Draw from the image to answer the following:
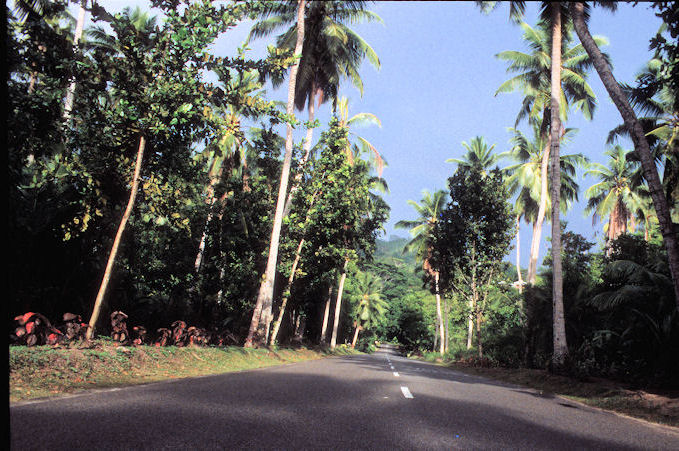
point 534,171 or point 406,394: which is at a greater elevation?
point 534,171

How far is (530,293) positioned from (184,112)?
695 inches

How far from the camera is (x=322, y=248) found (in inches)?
826

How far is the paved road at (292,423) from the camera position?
329 cm

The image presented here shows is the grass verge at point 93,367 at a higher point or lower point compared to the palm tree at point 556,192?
lower

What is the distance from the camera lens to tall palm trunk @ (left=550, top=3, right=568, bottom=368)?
13.8 meters

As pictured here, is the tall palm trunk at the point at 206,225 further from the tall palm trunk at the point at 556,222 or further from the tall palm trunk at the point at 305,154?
the tall palm trunk at the point at 556,222

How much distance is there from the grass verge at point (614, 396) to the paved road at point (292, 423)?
1.60m

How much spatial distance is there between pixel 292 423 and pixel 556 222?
46.1 feet

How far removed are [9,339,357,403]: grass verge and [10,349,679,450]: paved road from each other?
2.08 feet

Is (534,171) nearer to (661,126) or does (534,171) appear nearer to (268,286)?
(661,126)

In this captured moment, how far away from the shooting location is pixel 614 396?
959 centimetres

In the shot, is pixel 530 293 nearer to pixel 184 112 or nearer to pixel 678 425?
pixel 678 425

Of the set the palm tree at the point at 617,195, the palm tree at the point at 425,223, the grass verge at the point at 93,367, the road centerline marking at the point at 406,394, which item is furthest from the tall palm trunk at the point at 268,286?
the palm tree at the point at 617,195

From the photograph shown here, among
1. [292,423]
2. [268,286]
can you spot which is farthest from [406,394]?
[268,286]
